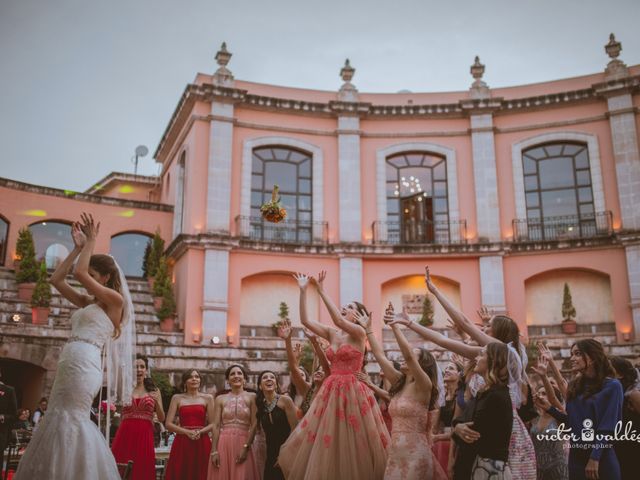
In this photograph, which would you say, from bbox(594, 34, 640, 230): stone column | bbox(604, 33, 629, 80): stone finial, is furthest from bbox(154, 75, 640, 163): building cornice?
bbox(604, 33, 629, 80): stone finial

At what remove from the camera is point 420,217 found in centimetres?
2234

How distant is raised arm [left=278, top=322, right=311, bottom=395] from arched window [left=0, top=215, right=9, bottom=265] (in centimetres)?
1719

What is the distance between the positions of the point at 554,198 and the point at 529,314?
4.19 m

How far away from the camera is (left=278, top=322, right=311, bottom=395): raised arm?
22.6 feet

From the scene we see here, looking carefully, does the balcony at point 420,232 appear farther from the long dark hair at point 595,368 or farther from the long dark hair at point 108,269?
the long dark hair at point 108,269

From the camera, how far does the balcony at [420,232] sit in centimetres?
2161

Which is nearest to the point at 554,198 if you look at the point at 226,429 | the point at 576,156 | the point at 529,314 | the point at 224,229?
the point at 576,156

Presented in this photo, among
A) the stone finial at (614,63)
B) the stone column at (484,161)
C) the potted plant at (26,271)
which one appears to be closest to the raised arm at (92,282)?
the potted plant at (26,271)

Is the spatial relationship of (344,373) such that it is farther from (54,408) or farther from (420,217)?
(420,217)

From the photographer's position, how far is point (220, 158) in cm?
2111

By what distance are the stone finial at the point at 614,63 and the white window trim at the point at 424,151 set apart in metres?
5.79

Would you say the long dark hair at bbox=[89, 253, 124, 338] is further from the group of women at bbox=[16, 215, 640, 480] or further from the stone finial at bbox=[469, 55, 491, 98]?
the stone finial at bbox=[469, 55, 491, 98]

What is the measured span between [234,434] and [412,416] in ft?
7.97

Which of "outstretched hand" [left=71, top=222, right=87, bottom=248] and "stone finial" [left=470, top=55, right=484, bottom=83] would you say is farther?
"stone finial" [left=470, top=55, right=484, bottom=83]
